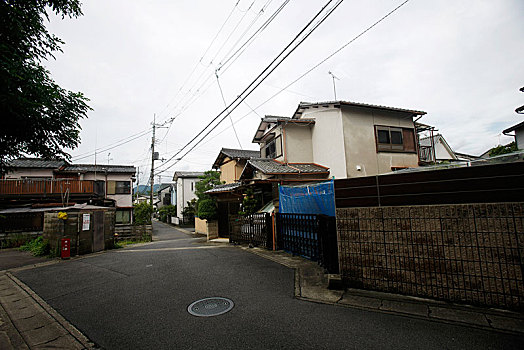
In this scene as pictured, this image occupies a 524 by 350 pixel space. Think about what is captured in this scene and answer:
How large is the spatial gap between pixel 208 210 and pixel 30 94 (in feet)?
37.8

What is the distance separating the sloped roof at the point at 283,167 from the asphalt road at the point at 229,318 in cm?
665

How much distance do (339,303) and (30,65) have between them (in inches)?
302

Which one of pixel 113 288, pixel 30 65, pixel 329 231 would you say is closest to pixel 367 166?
pixel 329 231

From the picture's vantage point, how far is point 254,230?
1012cm

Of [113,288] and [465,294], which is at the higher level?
[465,294]

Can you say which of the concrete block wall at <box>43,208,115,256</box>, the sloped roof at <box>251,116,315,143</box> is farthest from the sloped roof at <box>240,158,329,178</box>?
the concrete block wall at <box>43,208,115,256</box>

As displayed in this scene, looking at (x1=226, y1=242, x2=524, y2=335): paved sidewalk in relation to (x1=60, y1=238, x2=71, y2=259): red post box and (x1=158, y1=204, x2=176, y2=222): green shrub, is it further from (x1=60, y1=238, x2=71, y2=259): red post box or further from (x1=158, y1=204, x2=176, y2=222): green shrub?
(x1=158, y1=204, x2=176, y2=222): green shrub

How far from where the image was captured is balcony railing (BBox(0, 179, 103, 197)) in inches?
756

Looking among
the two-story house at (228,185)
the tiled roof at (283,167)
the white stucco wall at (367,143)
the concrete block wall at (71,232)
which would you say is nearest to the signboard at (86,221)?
the concrete block wall at (71,232)

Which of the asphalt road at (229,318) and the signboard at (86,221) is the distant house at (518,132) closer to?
the asphalt road at (229,318)

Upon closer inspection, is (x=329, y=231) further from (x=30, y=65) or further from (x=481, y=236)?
(x=30, y=65)

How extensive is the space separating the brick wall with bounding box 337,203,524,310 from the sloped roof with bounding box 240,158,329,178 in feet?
26.4

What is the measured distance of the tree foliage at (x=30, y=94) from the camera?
4332 mm

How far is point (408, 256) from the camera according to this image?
3.83m
